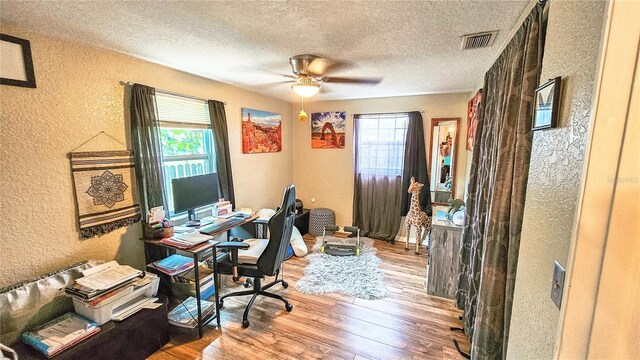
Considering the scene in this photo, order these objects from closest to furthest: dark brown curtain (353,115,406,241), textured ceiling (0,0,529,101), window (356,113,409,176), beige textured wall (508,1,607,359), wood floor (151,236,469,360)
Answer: beige textured wall (508,1,607,359), textured ceiling (0,0,529,101), wood floor (151,236,469,360), window (356,113,409,176), dark brown curtain (353,115,406,241)

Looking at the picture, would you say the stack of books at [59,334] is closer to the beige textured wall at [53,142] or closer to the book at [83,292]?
the book at [83,292]

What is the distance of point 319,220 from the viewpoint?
436cm

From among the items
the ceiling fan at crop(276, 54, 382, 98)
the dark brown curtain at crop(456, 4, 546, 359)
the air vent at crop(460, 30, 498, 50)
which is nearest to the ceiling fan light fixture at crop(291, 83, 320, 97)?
the ceiling fan at crop(276, 54, 382, 98)

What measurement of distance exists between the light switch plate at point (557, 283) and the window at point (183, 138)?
2.74 metres

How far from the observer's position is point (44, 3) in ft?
4.38

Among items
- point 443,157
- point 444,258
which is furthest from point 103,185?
point 443,157

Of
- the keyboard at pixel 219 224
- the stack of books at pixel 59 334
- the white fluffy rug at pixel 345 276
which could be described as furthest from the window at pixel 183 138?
the white fluffy rug at pixel 345 276

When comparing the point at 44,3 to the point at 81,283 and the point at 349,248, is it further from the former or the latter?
the point at 349,248

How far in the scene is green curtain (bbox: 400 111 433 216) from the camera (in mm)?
3783

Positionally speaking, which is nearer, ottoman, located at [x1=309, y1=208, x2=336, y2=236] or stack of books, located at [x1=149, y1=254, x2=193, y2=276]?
stack of books, located at [x1=149, y1=254, x2=193, y2=276]

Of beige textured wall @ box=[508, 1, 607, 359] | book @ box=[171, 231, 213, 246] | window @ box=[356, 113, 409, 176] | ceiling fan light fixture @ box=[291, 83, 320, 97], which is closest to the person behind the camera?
beige textured wall @ box=[508, 1, 607, 359]

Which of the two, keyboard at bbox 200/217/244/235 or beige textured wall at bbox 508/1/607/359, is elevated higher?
beige textured wall at bbox 508/1/607/359

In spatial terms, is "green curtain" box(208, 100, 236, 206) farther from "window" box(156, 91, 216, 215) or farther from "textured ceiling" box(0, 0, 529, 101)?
"textured ceiling" box(0, 0, 529, 101)

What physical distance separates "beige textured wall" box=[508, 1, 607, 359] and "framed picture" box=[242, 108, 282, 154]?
317cm
